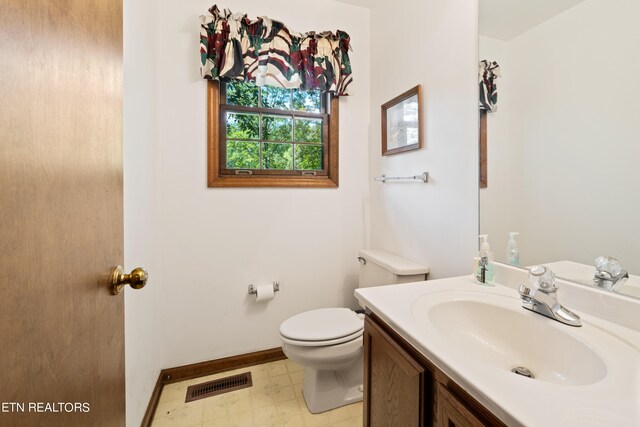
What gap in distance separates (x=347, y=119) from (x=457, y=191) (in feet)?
3.39

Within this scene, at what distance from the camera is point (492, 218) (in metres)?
1.14

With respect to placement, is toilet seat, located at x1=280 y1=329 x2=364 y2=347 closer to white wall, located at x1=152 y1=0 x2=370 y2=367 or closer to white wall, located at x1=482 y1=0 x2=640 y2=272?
white wall, located at x1=152 y1=0 x2=370 y2=367

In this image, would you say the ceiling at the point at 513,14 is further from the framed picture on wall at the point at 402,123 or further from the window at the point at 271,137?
the window at the point at 271,137

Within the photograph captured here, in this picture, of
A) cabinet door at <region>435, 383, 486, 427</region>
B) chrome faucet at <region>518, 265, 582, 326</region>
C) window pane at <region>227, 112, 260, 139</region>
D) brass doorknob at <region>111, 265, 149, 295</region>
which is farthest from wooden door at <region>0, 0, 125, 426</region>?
window pane at <region>227, 112, 260, 139</region>

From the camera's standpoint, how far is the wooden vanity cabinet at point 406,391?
56 centimetres

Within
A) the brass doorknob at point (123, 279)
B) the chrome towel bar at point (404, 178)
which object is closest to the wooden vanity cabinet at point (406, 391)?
the brass doorknob at point (123, 279)

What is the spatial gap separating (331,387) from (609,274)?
130 cm

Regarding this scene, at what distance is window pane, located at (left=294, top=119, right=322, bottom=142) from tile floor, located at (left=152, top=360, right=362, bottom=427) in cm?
161

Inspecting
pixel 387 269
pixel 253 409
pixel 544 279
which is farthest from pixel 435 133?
pixel 253 409

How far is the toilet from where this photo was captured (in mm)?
1347

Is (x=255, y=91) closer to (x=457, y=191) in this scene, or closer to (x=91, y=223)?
(x=457, y=191)

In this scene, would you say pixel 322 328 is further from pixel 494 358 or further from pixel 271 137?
pixel 271 137

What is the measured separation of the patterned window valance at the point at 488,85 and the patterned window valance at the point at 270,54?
3.14ft

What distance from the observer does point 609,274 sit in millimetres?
781
